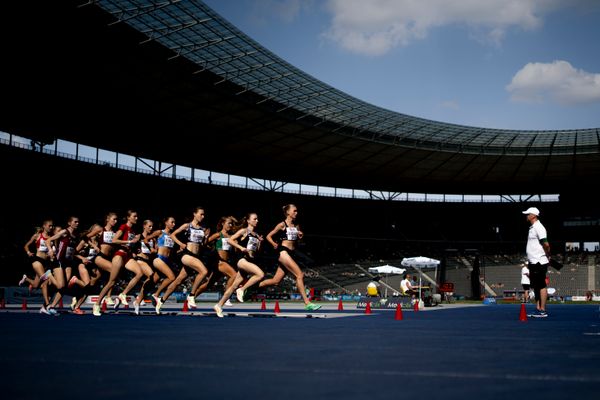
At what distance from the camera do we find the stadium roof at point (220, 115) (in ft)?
96.1

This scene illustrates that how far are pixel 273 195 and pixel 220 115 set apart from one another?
20168mm

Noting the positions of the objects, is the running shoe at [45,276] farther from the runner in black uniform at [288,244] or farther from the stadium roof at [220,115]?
the stadium roof at [220,115]

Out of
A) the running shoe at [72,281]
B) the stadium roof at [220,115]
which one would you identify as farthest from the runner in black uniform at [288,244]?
the stadium roof at [220,115]

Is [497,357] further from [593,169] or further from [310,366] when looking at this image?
[593,169]

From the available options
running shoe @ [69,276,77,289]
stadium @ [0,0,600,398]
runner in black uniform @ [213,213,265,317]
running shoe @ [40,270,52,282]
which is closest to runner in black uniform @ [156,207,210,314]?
runner in black uniform @ [213,213,265,317]

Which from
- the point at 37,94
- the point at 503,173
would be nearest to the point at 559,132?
the point at 503,173

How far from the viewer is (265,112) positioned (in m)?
40.6

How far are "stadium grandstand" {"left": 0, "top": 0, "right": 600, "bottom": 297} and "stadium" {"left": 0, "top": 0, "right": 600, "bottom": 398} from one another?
15 cm

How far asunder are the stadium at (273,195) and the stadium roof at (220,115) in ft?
0.48

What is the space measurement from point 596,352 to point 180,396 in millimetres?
3769

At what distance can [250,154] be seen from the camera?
5097cm

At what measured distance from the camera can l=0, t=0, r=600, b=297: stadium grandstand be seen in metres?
31.2

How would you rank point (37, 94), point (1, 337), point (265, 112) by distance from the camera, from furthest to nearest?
1. point (265, 112)
2. point (37, 94)
3. point (1, 337)

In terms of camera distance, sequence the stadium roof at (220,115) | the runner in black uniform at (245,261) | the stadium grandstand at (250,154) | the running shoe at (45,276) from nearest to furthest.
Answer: the runner in black uniform at (245,261) < the running shoe at (45,276) < the stadium roof at (220,115) < the stadium grandstand at (250,154)
